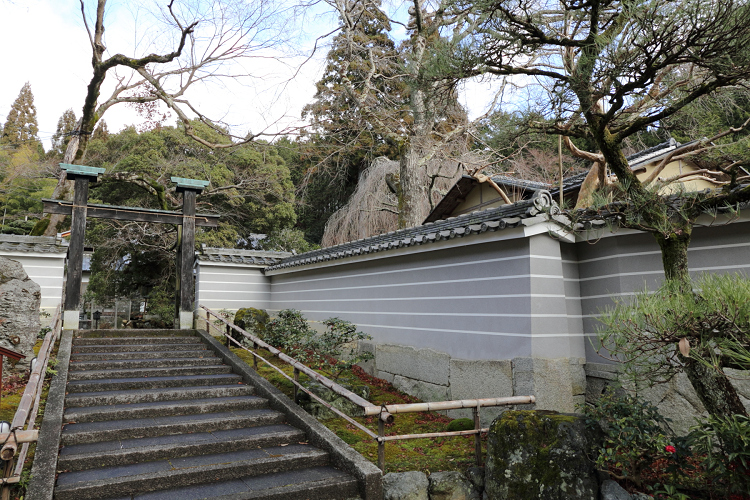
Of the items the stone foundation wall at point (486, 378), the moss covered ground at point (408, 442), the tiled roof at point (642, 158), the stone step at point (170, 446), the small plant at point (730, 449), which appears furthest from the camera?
the tiled roof at point (642, 158)

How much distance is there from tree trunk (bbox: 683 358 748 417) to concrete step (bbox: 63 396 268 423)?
5776 millimetres

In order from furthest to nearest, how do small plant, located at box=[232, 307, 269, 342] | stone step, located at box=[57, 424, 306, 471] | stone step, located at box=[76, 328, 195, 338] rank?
small plant, located at box=[232, 307, 269, 342] → stone step, located at box=[76, 328, 195, 338] → stone step, located at box=[57, 424, 306, 471]

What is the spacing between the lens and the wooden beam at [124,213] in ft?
33.2

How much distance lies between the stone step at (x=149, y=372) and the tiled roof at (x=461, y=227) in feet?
12.8

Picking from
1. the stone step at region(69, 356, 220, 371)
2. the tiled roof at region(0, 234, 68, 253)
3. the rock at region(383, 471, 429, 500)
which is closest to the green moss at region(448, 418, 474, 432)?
the rock at region(383, 471, 429, 500)

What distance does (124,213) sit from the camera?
11.1 meters

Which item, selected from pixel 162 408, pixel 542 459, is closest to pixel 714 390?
pixel 542 459

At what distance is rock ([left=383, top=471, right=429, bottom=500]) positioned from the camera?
5074 mm

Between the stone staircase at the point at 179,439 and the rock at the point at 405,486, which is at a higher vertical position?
the stone staircase at the point at 179,439

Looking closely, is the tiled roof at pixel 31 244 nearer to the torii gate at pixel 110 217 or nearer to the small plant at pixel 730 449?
the torii gate at pixel 110 217

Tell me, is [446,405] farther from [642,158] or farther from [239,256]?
[239,256]

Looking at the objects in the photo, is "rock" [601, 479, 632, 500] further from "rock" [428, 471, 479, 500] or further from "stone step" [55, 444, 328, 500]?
"stone step" [55, 444, 328, 500]

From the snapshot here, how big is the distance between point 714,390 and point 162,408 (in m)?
6.75

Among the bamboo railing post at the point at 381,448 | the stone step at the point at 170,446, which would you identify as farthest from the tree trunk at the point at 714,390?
the stone step at the point at 170,446
